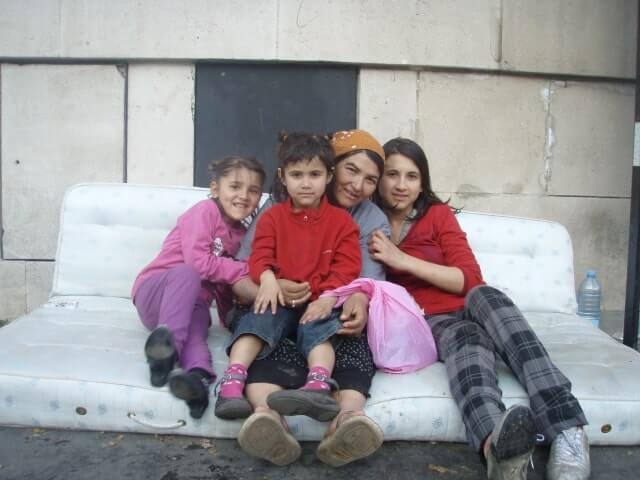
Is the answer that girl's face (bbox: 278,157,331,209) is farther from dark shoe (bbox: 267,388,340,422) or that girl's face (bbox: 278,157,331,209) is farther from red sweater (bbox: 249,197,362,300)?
dark shoe (bbox: 267,388,340,422)

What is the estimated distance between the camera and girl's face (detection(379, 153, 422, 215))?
9.53 feet

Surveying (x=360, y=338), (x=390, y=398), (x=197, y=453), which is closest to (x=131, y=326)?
(x=197, y=453)

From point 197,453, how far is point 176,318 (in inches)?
21.3

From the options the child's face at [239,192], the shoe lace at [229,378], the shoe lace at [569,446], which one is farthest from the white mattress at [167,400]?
the child's face at [239,192]

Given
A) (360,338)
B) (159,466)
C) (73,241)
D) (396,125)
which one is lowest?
(159,466)

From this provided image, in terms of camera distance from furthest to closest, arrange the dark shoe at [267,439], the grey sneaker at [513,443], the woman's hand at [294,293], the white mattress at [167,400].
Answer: the woman's hand at [294,293] → the white mattress at [167,400] → the dark shoe at [267,439] → the grey sneaker at [513,443]

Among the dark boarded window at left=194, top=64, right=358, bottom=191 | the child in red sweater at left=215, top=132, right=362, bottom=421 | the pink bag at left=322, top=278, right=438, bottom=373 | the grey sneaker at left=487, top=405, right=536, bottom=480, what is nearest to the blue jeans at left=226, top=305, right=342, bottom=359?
the child in red sweater at left=215, top=132, right=362, bottom=421

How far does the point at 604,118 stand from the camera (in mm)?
4918

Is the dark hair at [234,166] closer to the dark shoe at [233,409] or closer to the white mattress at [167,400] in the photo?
the white mattress at [167,400]

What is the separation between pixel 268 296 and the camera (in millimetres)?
2424

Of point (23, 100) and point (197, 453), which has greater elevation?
point (23, 100)

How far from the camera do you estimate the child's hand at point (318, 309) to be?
7.77 feet

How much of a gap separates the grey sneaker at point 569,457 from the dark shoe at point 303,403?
2.55 feet

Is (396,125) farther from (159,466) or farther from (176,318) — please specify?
(159,466)
